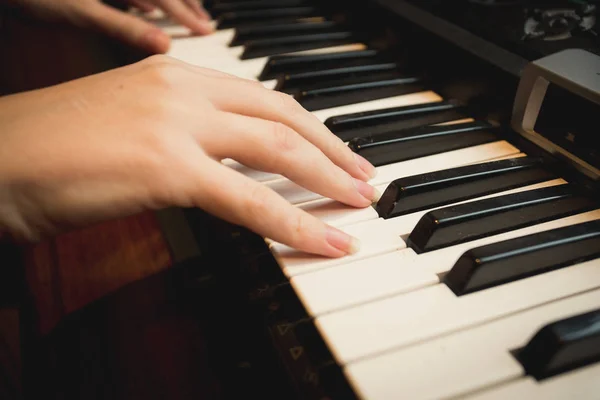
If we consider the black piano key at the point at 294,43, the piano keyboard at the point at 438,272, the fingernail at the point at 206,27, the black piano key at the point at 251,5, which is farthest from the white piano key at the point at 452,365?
the black piano key at the point at 251,5

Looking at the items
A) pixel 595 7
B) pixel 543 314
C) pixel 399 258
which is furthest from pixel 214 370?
pixel 595 7

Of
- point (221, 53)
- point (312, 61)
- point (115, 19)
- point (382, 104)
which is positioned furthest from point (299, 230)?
point (115, 19)

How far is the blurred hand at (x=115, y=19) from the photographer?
1.08 metres

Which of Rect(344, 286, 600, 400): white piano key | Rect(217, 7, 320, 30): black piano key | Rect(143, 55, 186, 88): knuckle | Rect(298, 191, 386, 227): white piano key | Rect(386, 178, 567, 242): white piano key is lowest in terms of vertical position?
Rect(344, 286, 600, 400): white piano key

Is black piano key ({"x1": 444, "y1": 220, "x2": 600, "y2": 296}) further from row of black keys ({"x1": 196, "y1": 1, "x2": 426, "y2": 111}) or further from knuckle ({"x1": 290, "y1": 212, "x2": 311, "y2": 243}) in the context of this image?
row of black keys ({"x1": 196, "y1": 1, "x2": 426, "y2": 111})

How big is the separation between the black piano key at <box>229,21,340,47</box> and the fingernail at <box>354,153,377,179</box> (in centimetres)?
58

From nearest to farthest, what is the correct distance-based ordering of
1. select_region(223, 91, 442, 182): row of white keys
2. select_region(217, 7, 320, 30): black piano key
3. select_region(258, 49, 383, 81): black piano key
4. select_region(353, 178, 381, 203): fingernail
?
select_region(353, 178, 381, 203): fingernail, select_region(223, 91, 442, 182): row of white keys, select_region(258, 49, 383, 81): black piano key, select_region(217, 7, 320, 30): black piano key

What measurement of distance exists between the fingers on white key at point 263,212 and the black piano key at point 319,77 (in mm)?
421

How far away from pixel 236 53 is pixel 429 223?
71cm

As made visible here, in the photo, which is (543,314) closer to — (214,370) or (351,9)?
(214,370)

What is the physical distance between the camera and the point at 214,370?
992 mm

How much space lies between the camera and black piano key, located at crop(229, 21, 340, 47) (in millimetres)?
1154

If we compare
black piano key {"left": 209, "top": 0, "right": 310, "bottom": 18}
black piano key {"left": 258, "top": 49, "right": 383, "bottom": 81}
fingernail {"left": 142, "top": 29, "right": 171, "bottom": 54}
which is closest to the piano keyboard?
black piano key {"left": 258, "top": 49, "right": 383, "bottom": 81}

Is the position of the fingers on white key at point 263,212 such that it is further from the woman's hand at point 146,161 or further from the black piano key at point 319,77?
the black piano key at point 319,77
